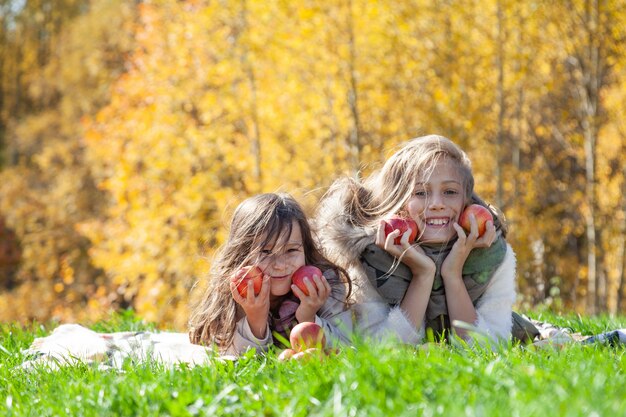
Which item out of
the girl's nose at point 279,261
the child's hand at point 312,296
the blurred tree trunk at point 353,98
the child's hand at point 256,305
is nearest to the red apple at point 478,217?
the child's hand at point 312,296

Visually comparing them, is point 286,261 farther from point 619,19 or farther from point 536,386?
Answer: point 619,19

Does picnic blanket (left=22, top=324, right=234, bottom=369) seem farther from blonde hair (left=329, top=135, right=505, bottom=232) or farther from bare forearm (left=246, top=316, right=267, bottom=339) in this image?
blonde hair (left=329, top=135, right=505, bottom=232)

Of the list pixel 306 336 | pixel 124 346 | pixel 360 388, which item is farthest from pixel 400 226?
pixel 360 388

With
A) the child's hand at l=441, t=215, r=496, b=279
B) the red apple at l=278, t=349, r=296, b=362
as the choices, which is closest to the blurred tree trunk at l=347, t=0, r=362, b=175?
the child's hand at l=441, t=215, r=496, b=279

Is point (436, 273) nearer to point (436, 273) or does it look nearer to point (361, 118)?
point (436, 273)

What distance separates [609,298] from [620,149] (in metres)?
4.63

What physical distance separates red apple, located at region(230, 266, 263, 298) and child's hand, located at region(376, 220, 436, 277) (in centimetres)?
70

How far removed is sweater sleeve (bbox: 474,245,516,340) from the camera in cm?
443

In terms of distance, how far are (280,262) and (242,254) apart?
0.23 metres

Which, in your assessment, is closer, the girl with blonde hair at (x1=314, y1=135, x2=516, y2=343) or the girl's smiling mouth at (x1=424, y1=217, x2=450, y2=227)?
the girl with blonde hair at (x1=314, y1=135, x2=516, y2=343)

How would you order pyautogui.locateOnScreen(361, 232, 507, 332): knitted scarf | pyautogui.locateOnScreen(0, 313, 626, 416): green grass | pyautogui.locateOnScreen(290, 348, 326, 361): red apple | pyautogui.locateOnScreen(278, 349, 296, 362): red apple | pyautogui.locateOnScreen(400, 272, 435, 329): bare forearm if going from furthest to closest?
pyautogui.locateOnScreen(361, 232, 507, 332): knitted scarf → pyautogui.locateOnScreen(400, 272, 435, 329): bare forearm → pyautogui.locateOnScreen(278, 349, 296, 362): red apple → pyautogui.locateOnScreen(290, 348, 326, 361): red apple → pyautogui.locateOnScreen(0, 313, 626, 416): green grass

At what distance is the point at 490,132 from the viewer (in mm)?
11281

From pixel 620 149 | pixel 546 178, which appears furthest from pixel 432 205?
pixel 546 178

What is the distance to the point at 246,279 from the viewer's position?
4145mm
